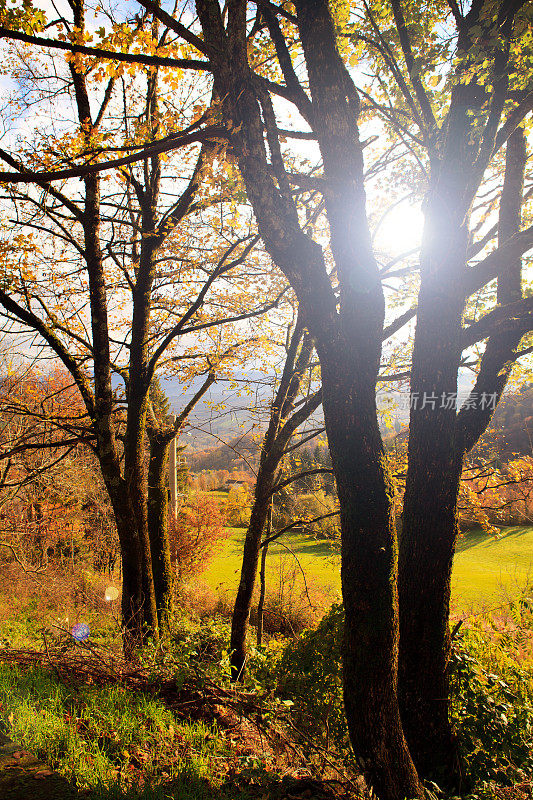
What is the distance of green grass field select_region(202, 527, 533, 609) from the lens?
13703mm

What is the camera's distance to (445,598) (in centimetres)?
376

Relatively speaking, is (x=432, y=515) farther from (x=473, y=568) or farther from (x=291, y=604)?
(x=473, y=568)

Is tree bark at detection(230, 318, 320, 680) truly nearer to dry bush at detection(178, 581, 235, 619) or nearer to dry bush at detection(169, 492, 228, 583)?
dry bush at detection(178, 581, 235, 619)

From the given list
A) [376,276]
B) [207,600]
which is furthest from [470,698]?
[207,600]

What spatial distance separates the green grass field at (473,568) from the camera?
45.0ft

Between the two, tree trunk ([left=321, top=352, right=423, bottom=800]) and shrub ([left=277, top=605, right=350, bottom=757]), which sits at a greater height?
tree trunk ([left=321, top=352, right=423, bottom=800])

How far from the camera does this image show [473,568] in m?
17.6

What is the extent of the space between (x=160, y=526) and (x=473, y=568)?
569 inches

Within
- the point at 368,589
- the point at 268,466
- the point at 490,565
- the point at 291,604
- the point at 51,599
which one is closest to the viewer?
the point at 368,589

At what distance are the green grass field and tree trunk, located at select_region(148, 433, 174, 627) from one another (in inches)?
182

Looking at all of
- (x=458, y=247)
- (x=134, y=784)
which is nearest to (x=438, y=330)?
(x=458, y=247)

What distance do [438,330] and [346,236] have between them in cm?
137

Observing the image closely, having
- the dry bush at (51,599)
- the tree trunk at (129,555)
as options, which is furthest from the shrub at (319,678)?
the dry bush at (51,599)

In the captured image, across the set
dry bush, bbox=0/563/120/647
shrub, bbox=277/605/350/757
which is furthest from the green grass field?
shrub, bbox=277/605/350/757
